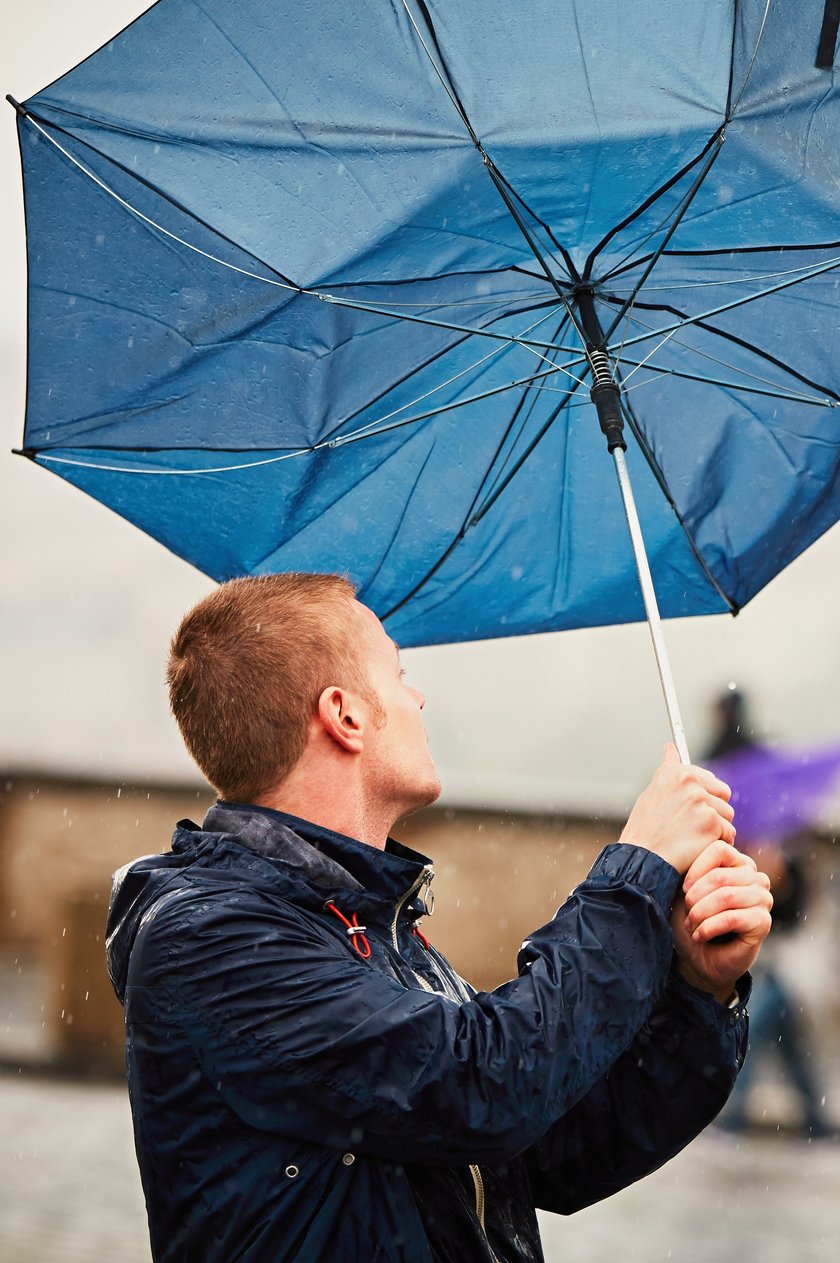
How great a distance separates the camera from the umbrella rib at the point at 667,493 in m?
3.14

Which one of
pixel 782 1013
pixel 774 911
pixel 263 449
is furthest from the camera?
pixel 774 911

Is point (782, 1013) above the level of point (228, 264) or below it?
below

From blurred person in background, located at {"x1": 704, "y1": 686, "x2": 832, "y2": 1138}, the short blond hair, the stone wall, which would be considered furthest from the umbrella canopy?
the stone wall

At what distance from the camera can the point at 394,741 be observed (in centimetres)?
219

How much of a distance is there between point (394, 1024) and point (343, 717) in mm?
647

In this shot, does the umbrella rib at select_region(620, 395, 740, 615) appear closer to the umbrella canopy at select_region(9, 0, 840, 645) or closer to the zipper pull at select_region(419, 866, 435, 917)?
the umbrella canopy at select_region(9, 0, 840, 645)

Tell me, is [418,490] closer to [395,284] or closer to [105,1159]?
[395,284]

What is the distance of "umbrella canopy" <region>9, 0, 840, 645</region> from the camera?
8.38 ft

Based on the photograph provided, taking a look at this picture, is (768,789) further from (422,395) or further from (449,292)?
(449,292)

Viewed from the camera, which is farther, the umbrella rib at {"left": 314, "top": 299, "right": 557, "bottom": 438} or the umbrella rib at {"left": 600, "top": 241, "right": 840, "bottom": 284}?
the umbrella rib at {"left": 314, "top": 299, "right": 557, "bottom": 438}

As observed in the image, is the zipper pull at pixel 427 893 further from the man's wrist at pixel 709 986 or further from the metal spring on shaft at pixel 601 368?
the metal spring on shaft at pixel 601 368

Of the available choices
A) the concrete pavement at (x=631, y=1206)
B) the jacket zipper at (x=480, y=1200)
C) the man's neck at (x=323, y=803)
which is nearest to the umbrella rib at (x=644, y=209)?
the man's neck at (x=323, y=803)

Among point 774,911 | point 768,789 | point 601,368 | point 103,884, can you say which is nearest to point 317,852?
point 601,368

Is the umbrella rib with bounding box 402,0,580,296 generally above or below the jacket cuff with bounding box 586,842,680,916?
above
